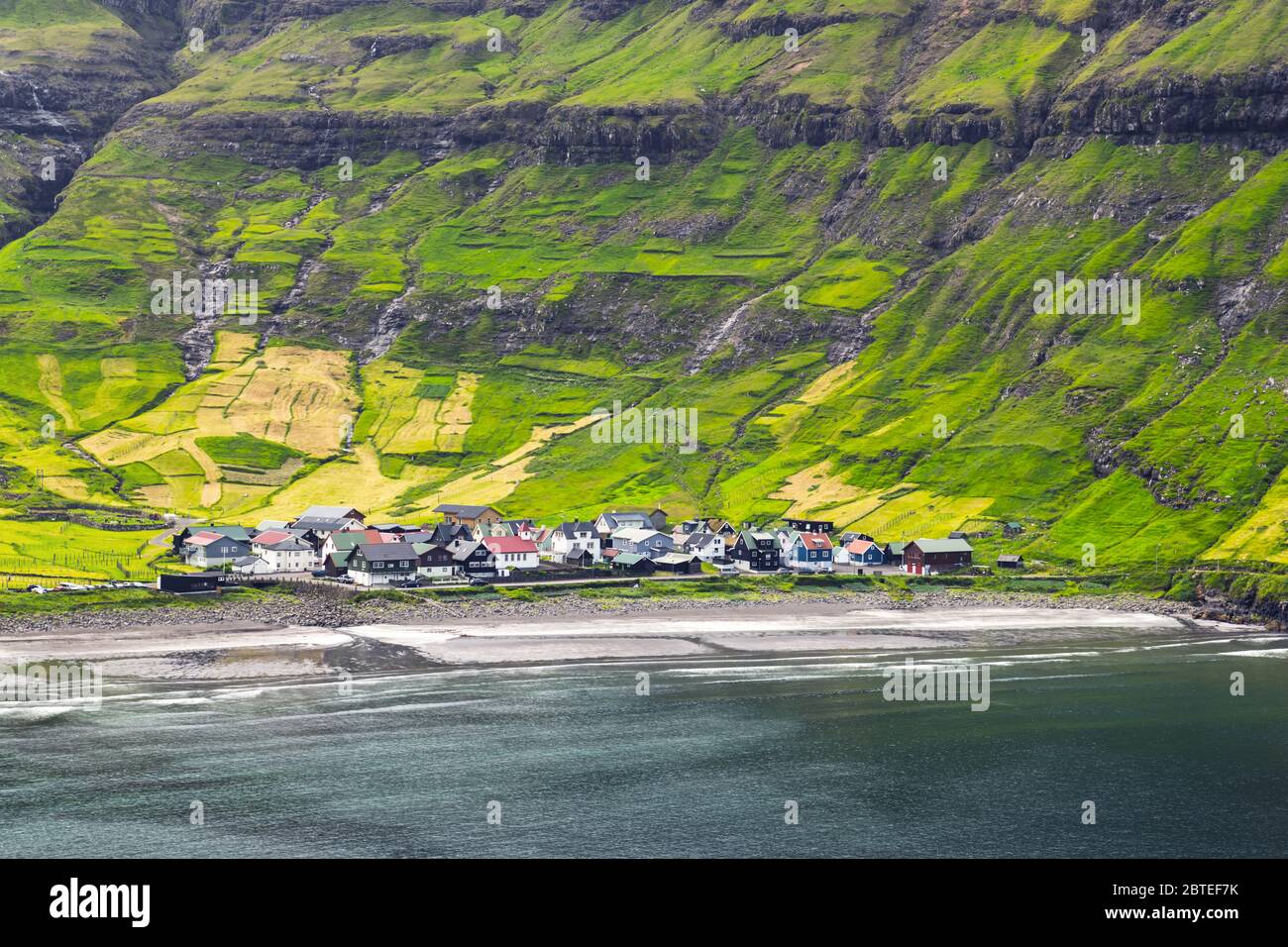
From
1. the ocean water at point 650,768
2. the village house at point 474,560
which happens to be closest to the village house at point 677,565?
the village house at point 474,560

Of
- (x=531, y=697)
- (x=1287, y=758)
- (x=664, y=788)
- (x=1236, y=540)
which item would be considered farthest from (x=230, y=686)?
A: (x=1236, y=540)

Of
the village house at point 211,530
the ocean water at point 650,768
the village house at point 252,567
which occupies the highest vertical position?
the village house at point 211,530

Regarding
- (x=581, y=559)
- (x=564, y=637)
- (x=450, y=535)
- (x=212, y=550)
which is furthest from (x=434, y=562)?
(x=564, y=637)

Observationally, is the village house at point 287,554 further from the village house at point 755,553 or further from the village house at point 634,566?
the village house at point 755,553

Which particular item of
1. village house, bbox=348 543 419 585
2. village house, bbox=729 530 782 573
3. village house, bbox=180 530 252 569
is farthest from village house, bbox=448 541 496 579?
village house, bbox=729 530 782 573

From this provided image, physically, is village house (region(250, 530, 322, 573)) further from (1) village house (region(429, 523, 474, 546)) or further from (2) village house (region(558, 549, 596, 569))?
(2) village house (region(558, 549, 596, 569))
